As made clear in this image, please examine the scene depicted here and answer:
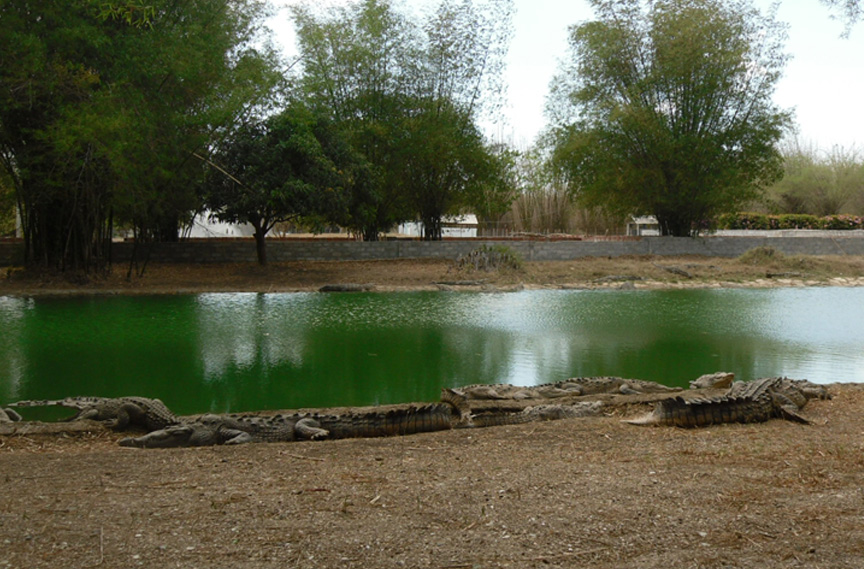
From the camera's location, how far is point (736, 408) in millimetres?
4965

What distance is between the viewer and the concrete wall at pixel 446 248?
56.9ft

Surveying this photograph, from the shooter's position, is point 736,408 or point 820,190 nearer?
point 736,408

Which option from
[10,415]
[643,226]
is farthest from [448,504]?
[643,226]

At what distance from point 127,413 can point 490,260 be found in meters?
12.0

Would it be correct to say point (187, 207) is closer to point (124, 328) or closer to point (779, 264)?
point (124, 328)

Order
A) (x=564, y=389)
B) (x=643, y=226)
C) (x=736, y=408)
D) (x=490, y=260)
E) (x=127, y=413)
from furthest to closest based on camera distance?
(x=643, y=226) < (x=490, y=260) < (x=564, y=389) < (x=127, y=413) < (x=736, y=408)

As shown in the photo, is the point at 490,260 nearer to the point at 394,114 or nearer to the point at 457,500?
the point at 394,114

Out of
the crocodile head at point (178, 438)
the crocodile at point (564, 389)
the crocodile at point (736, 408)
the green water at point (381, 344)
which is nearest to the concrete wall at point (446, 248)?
the green water at point (381, 344)

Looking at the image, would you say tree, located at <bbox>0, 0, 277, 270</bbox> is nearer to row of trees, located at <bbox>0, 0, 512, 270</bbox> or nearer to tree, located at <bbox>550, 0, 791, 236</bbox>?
row of trees, located at <bbox>0, 0, 512, 270</bbox>

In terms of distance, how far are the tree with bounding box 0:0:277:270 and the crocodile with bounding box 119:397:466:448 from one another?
7.59 meters

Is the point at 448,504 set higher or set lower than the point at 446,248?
lower

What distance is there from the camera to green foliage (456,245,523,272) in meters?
16.5

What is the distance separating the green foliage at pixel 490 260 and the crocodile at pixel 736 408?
1108cm

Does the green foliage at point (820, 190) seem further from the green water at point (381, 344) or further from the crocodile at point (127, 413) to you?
the crocodile at point (127, 413)
